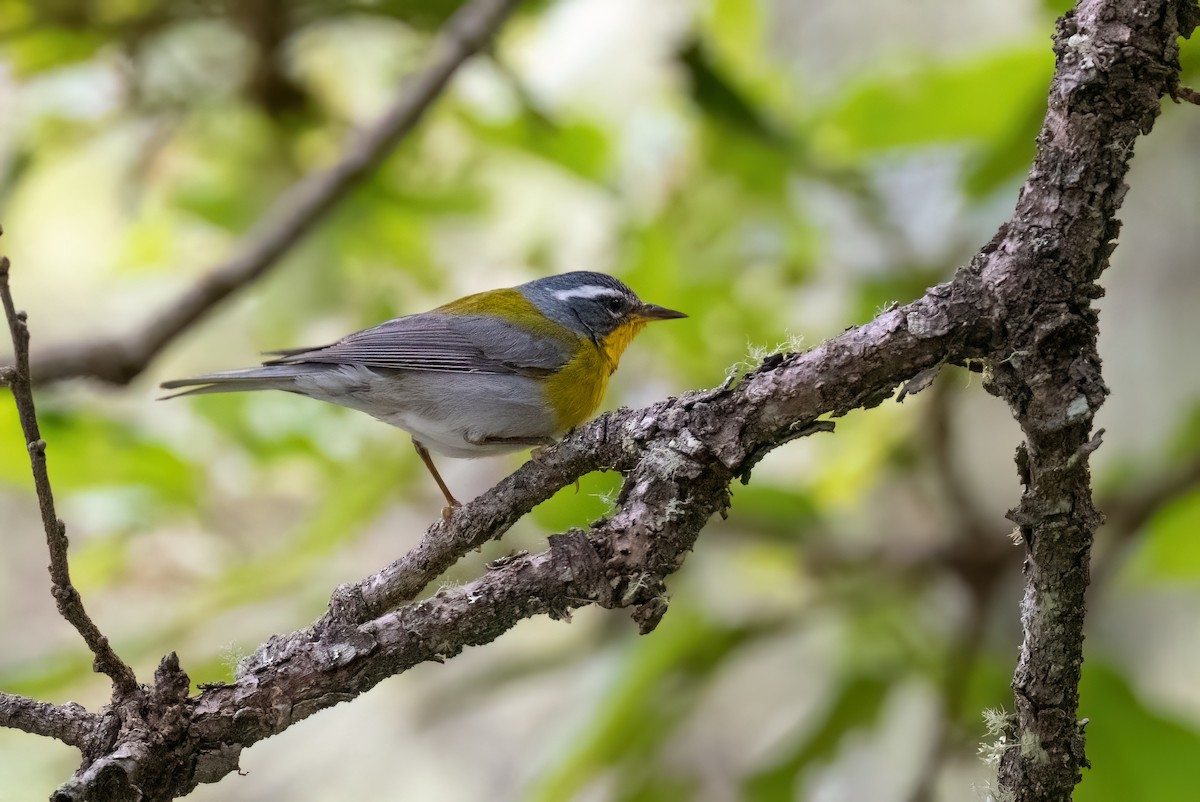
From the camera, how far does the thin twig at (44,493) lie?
58.7 inches

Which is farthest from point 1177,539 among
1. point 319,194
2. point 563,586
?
point 319,194

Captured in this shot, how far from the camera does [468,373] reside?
10.9 ft

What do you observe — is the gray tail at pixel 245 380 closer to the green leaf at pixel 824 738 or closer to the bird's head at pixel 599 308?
the bird's head at pixel 599 308

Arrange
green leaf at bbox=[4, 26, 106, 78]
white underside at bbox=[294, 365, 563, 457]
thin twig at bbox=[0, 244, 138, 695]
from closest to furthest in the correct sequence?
thin twig at bbox=[0, 244, 138, 695]
white underside at bbox=[294, 365, 563, 457]
green leaf at bbox=[4, 26, 106, 78]

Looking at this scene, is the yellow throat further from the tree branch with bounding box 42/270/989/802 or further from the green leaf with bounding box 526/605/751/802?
the tree branch with bounding box 42/270/989/802

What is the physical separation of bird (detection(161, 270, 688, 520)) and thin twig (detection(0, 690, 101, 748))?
124cm

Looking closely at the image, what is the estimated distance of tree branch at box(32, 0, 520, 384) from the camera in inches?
141

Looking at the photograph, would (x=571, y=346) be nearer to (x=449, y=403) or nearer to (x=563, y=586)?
(x=449, y=403)

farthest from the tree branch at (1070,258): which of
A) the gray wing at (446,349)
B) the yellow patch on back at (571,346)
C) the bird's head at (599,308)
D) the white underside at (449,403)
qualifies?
the bird's head at (599,308)

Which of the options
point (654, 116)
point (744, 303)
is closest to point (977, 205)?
point (744, 303)

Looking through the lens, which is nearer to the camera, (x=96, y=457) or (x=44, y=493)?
(x=44, y=493)

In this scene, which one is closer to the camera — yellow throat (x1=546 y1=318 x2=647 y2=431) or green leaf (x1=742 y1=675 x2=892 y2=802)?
yellow throat (x1=546 y1=318 x2=647 y2=431)

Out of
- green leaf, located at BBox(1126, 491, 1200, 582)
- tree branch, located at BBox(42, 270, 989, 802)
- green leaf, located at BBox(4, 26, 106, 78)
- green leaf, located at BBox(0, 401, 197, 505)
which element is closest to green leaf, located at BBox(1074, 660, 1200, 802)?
green leaf, located at BBox(1126, 491, 1200, 582)

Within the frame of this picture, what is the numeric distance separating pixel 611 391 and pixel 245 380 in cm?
177
